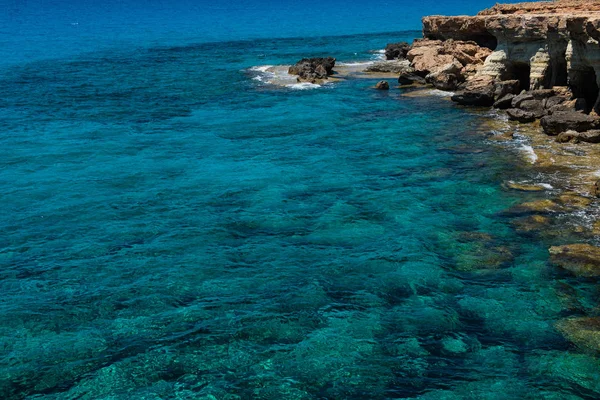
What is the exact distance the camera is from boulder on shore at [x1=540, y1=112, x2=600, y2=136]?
30.9 metres

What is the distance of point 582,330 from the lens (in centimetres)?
1661

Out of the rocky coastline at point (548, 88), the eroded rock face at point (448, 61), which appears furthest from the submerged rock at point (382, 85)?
the eroded rock face at point (448, 61)

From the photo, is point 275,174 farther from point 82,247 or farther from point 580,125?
point 580,125

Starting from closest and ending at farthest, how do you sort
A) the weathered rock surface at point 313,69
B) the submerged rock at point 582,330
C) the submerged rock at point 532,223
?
the submerged rock at point 582,330 < the submerged rock at point 532,223 < the weathered rock surface at point 313,69

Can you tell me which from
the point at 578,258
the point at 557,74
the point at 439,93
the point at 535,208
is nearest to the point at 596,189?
the point at 535,208

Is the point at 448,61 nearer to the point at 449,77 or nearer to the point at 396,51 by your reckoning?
the point at 449,77

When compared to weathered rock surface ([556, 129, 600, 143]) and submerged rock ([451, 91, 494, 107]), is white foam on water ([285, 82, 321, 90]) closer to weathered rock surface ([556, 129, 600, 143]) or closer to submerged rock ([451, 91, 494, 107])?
submerged rock ([451, 91, 494, 107])

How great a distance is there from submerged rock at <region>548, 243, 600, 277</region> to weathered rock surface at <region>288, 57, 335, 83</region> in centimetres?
3308

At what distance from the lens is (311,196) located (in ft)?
88.1

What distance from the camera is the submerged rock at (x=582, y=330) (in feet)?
52.8

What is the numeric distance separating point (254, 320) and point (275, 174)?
1293 cm

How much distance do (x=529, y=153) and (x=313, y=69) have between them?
26.7 metres

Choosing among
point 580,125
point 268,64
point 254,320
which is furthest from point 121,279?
point 268,64

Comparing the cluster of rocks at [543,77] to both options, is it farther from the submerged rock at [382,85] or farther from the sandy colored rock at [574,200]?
the submerged rock at [382,85]
